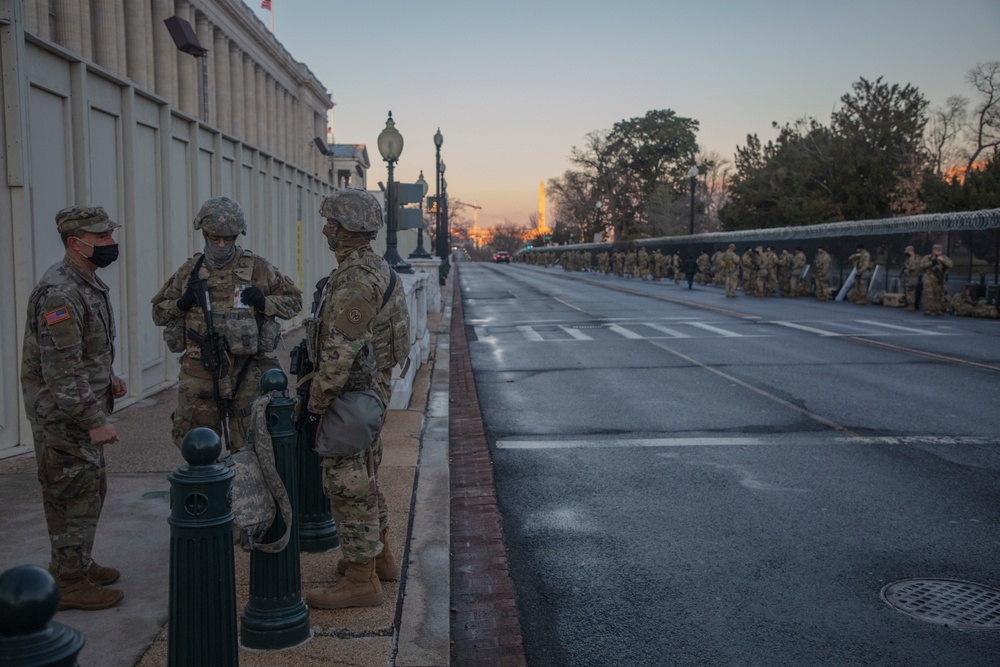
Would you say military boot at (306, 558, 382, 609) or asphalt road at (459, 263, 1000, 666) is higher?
military boot at (306, 558, 382, 609)

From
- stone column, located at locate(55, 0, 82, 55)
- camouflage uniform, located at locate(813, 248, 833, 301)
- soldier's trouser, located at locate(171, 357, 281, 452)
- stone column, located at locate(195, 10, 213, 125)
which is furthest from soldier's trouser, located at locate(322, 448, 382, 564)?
camouflage uniform, located at locate(813, 248, 833, 301)

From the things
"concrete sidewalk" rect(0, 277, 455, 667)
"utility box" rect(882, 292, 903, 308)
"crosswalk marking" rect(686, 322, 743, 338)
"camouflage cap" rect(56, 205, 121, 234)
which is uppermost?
"camouflage cap" rect(56, 205, 121, 234)

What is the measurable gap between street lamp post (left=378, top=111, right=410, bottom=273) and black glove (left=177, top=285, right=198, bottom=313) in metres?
9.91

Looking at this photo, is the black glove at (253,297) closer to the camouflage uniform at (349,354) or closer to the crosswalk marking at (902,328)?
the camouflage uniform at (349,354)

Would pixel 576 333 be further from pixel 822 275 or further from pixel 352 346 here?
pixel 822 275

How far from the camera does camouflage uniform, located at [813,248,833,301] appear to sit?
106 ft

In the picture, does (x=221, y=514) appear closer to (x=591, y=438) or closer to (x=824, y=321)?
(x=591, y=438)

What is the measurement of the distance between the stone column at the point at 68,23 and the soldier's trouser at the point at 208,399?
20.6 feet

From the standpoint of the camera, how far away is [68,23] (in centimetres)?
999

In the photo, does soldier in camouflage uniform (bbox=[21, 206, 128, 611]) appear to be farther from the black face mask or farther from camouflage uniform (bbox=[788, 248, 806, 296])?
camouflage uniform (bbox=[788, 248, 806, 296])

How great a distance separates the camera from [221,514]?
3260 mm

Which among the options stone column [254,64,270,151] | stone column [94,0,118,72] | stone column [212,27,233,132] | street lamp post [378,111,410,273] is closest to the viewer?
stone column [94,0,118,72]

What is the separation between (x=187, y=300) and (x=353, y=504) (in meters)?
1.72

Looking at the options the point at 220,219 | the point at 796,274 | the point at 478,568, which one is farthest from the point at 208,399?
the point at 796,274
